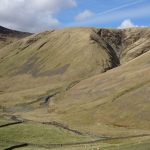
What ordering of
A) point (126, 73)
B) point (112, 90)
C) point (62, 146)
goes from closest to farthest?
point (62, 146) → point (112, 90) → point (126, 73)

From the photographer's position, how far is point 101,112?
15188 centimetres

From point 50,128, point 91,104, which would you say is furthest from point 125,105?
point 50,128

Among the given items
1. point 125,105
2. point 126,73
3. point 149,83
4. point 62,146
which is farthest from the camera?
point 126,73

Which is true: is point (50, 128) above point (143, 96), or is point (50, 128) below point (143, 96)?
below

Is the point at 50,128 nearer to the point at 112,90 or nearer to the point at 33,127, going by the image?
the point at 33,127

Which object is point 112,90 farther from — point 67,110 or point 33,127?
point 33,127

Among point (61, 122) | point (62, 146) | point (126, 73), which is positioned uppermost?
point (126, 73)

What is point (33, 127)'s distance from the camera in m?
120

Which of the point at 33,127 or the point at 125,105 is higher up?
the point at 125,105

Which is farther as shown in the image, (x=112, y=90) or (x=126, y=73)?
(x=126, y=73)

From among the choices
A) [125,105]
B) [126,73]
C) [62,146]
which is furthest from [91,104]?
[62,146]

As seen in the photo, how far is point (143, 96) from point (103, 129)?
100ft

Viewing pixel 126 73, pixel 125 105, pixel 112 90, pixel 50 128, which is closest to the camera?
pixel 50 128

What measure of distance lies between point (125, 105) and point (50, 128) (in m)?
39.6
